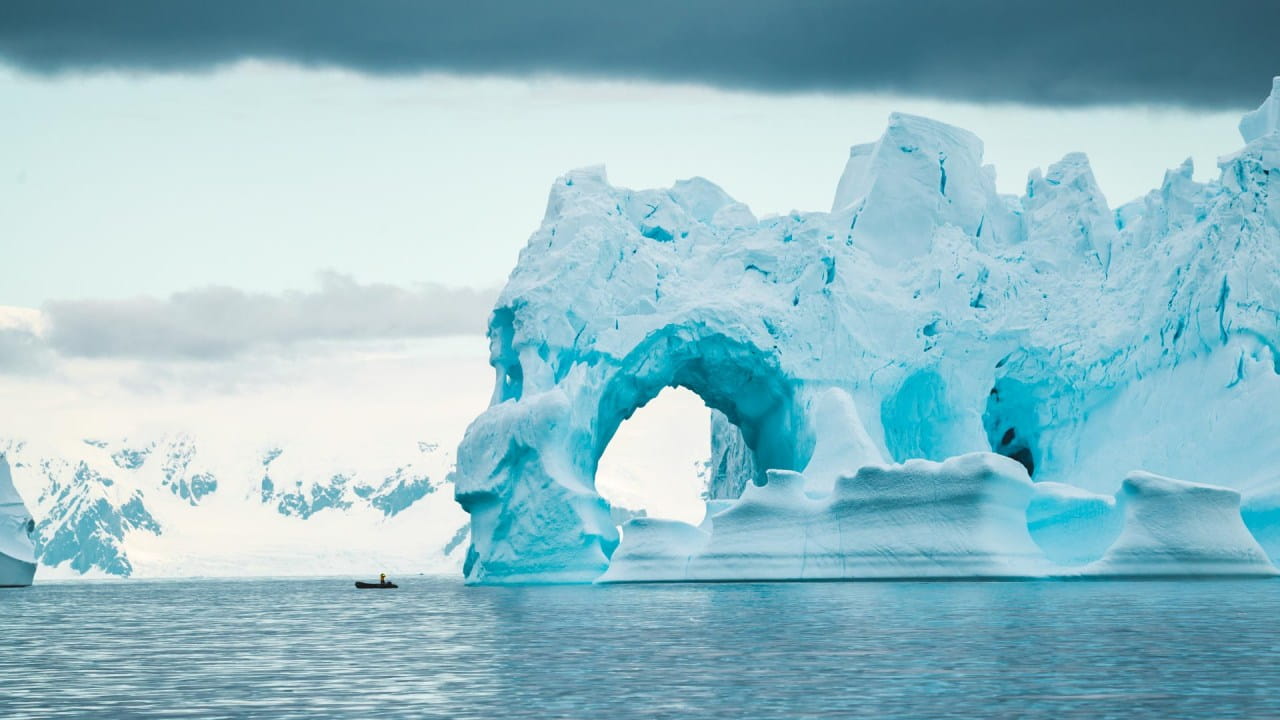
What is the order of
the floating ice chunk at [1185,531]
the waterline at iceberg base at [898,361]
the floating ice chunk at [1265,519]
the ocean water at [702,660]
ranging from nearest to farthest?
1. the ocean water at [702,660]
2. the floating ice chunk at [1185,531]
3. the floating ice chunk at [1265,519]
4. the waterline at iceberg base at [898,361]

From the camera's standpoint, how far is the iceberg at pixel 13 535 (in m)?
48.2

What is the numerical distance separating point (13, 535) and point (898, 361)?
27.4m

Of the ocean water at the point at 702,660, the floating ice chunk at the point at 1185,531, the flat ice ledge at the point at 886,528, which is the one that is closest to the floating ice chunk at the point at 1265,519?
the floating ice chunk at the point at 1185,531

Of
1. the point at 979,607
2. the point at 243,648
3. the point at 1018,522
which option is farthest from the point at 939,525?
the point at 243,648

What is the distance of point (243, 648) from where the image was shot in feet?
64.4

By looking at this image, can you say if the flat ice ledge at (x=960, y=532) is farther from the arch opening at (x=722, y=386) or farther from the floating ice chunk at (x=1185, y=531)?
the arch opening at (x=722, y=386)

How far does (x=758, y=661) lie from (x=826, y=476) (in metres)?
16.9

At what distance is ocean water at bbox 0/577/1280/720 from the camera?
12711mm

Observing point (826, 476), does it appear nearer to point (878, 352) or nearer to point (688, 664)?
point (878, 352)

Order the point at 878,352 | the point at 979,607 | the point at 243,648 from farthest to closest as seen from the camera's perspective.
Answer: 1. the point at 878,352
2. the point at 979,607
3. the point at 243,648

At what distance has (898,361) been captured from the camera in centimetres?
3600

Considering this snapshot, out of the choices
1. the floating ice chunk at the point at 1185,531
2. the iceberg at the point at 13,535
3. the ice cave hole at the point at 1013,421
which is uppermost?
the ice cave hole at the point at 1013,421

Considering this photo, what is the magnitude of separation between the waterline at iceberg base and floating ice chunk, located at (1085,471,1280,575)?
627 mm

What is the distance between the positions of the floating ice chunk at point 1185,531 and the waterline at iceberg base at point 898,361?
0.63 metres
